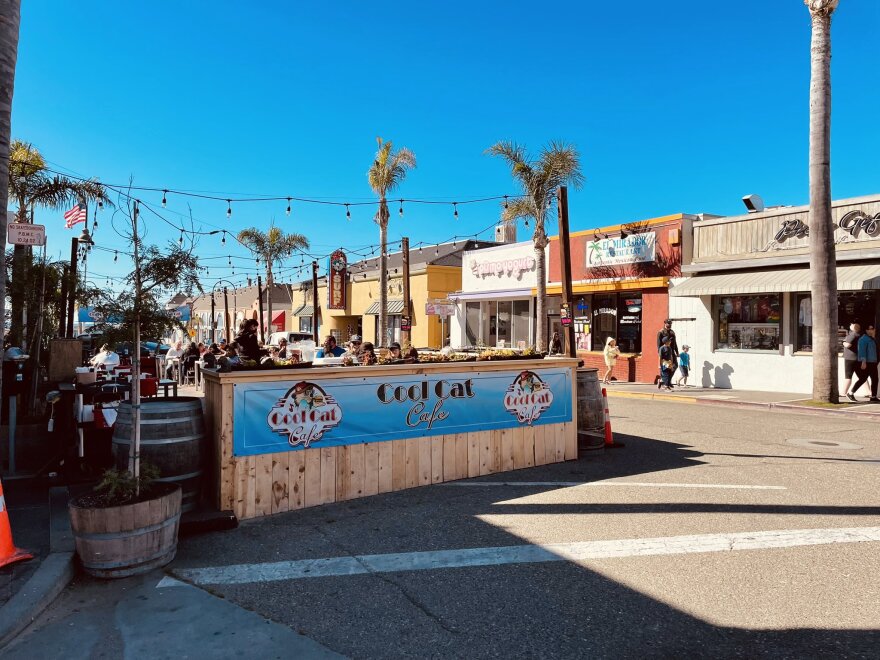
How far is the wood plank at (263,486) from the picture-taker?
17.6 feet

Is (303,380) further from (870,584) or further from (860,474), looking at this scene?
(860,474)

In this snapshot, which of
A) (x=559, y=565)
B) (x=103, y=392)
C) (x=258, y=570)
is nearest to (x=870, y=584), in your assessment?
(x=559, y=565)

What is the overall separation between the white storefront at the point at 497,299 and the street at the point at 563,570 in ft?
62.3

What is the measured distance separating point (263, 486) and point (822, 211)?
1358 cm

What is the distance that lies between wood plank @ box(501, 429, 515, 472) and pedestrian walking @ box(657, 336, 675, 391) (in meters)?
12.1

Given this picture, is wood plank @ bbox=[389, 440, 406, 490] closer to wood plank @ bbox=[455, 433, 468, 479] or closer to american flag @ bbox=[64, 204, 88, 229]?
wood plank @ bbox=[455, 433, 468, 479]

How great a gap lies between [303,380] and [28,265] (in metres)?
6.95

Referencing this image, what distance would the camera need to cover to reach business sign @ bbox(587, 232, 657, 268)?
66.5ft

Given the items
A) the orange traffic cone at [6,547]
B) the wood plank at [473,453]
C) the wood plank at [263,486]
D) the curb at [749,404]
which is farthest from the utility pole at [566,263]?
the orange traffic cone at [6,547]

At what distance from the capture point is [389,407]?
6.14 m

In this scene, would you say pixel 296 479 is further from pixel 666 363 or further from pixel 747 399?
pixel 666 363

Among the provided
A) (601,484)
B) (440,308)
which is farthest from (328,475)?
(440,308)

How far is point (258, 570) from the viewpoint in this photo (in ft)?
13.7

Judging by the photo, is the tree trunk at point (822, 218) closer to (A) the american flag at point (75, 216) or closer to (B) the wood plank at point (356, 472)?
(B) the wood plank at point (356, 472)
